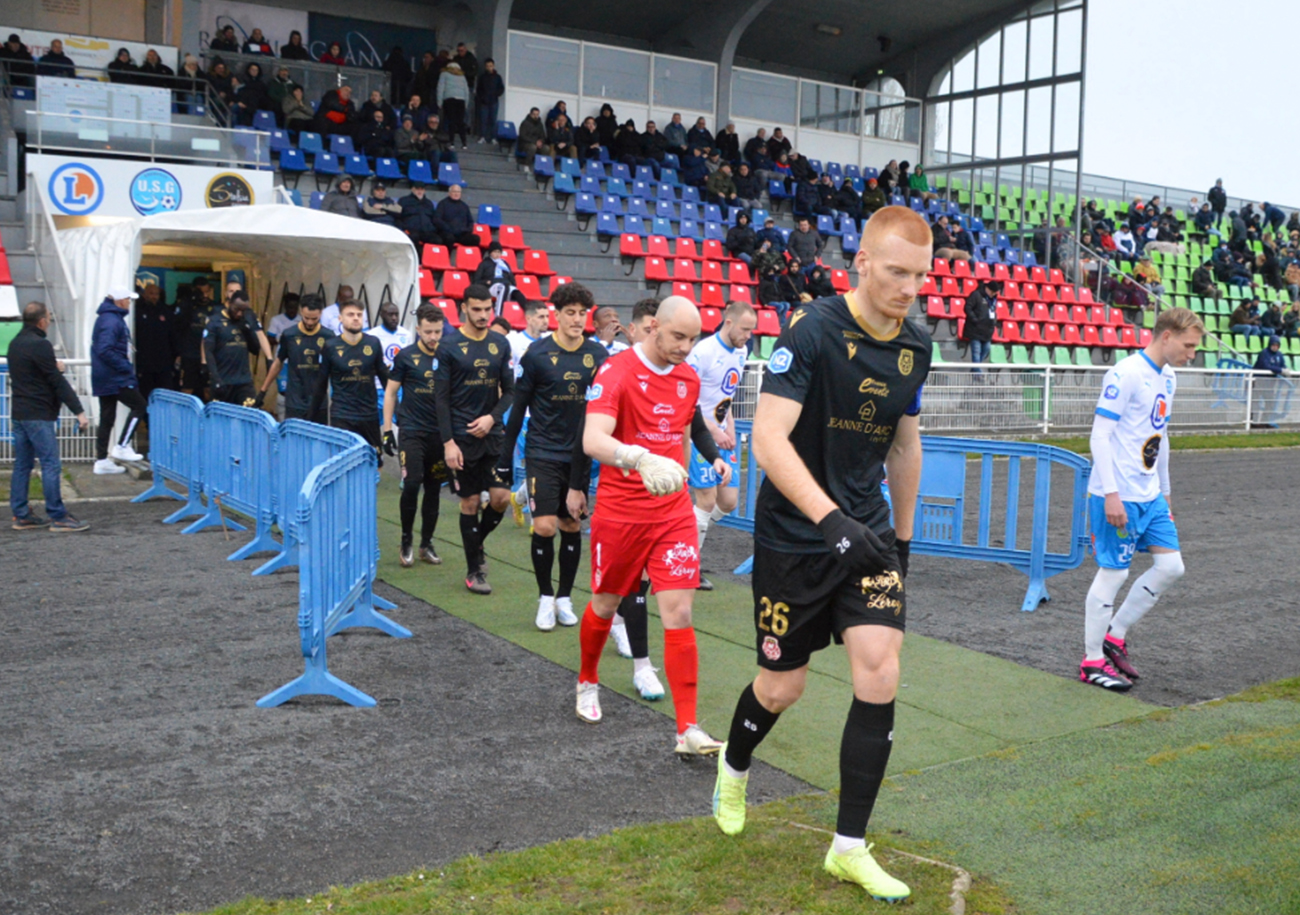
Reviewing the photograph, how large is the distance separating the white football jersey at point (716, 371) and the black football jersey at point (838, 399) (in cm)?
463

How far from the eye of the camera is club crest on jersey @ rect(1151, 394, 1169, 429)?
20.0 feet

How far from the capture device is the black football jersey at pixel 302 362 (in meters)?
10.9

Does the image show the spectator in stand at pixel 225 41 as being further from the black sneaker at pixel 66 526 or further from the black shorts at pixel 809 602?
the black shorts at pixel 809 602

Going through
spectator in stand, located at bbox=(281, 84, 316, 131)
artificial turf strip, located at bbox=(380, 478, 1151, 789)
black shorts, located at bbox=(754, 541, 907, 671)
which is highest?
spectator in stand, located at bbox=(281, 84, 316, 131)

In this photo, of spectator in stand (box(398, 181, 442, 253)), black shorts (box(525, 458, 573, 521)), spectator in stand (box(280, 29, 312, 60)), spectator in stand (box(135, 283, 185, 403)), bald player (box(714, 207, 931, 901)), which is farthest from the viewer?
spectator in stand (box(280, 29, 312, 60))

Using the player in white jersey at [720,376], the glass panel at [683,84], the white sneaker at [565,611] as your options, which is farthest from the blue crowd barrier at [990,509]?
the glass panel at [683,84]

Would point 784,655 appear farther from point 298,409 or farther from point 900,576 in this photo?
point 298,409

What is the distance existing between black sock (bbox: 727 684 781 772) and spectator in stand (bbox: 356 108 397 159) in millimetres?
19274

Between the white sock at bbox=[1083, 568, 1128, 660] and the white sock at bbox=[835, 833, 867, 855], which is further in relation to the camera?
the white sock at bbox=[1083, 568, 1128, 660]

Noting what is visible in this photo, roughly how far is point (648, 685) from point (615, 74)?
23657 mm

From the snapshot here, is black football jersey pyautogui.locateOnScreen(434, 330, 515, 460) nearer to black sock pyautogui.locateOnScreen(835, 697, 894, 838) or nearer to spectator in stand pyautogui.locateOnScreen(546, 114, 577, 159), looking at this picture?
black sock pyautogui.locateOnScreen(835, 697, 894, 838)

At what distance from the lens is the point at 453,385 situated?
320 inches

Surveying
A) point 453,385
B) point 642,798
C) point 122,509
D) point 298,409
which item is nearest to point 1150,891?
point 642,798

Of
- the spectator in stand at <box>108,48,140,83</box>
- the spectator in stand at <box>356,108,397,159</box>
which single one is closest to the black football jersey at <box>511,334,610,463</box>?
the spectator in stand at <box>356,108,397,159</box>
